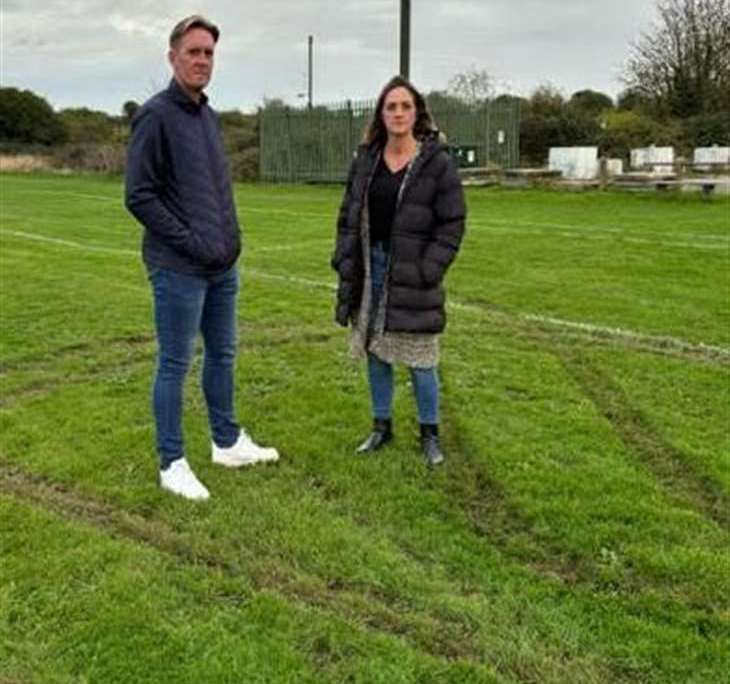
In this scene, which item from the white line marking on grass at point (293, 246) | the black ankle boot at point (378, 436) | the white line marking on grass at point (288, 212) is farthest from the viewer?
the white line marking on grass at point (288, 212)

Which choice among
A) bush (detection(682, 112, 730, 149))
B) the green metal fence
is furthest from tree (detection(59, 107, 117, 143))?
bush (detection(682, 112, 730, 149))

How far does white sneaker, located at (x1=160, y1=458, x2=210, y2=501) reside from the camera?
495 centimetres

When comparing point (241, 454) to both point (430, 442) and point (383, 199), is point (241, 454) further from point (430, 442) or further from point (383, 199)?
point (383, 199)

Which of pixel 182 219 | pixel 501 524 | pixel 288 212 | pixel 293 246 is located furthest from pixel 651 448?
pixel 288 212

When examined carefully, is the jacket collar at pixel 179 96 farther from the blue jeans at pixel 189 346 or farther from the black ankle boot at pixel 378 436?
the black ankle boot at pixel 378 436

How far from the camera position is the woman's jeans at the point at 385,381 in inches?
215

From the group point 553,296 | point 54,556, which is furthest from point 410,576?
point 553,296

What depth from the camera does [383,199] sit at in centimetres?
534

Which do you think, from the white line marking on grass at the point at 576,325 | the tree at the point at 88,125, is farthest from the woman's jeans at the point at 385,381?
the tree at the point at 88,125

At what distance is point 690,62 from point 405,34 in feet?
78.3

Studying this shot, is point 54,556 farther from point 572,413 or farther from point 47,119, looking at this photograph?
point 47,119

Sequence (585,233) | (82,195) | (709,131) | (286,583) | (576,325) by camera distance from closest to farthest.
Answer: (286,583), (576,325), (585,233), (82,195), (709,131)

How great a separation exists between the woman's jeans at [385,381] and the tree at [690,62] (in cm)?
3254

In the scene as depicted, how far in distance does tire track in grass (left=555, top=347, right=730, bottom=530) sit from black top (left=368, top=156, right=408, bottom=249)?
5.70ft
